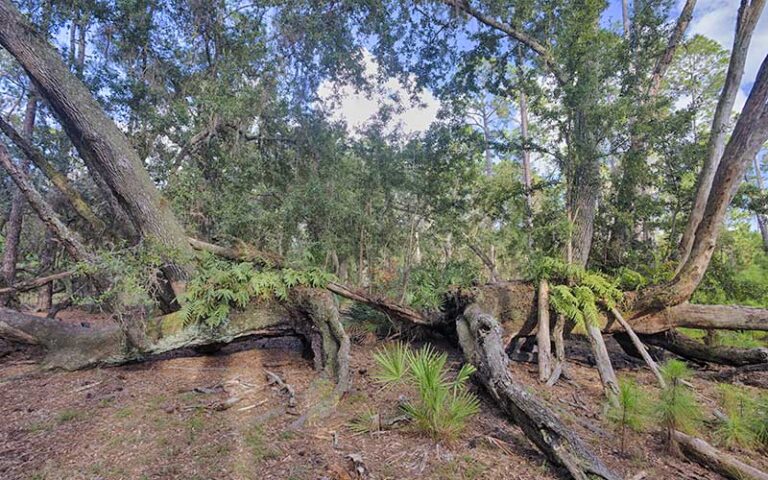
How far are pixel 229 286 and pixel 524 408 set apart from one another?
13.6ft

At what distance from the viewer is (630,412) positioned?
3240 mm

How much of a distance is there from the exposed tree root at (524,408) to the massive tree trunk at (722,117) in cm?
390

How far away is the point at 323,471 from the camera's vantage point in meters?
2.75

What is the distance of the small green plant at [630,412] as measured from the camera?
321 cm

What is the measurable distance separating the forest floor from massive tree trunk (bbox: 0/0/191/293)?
1.81 metres

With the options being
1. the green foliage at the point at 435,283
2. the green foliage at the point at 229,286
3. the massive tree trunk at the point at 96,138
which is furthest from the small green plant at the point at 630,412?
the massive tree trunk at the point at 96,138

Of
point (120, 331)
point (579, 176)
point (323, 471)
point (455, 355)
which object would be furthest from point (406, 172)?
point (323, 471)

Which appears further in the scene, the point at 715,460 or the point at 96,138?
the point at 96,138

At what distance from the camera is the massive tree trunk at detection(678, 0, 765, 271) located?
221 inches

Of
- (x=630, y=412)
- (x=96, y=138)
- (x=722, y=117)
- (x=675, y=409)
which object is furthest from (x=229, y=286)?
(x=722, y=117)

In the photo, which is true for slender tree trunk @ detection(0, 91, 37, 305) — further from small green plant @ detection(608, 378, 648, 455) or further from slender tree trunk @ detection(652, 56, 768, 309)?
slender tree trunk @ detection(652, 56, 768, 309)

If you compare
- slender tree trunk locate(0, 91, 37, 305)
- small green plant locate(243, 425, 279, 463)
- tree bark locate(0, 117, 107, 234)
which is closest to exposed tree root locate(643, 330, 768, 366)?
small green plant locate(243, 425, 279, 463)

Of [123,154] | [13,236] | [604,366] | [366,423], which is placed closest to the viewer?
[366,423]

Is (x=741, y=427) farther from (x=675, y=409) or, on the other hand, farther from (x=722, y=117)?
(x=722, y=117)
